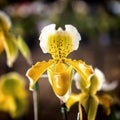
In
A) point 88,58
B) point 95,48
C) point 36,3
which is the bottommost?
point 88,58

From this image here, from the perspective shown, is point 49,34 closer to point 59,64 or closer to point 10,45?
point 59,64

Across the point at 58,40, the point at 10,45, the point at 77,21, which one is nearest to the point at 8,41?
the point at 10,45

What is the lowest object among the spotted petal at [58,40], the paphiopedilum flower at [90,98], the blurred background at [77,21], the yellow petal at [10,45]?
the paphiopedilum flower at [90,98]

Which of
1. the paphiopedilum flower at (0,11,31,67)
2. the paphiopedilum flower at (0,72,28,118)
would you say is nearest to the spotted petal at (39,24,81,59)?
the paphiopedilum flower at (0,11,31,67)

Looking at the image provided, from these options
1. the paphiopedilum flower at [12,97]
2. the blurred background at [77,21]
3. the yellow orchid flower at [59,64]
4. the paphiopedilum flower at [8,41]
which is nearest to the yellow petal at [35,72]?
the yellow orchid flower at [59,64]

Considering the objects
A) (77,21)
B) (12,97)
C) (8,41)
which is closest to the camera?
(8,41)

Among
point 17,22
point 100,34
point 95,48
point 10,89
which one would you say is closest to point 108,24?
point 100,34

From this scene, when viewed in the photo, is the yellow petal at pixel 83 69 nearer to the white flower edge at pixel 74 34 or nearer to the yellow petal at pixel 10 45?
the white flower edge at pixel 74 34

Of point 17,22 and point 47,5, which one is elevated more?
point 47,5

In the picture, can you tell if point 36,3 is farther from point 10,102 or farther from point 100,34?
point 10,102
